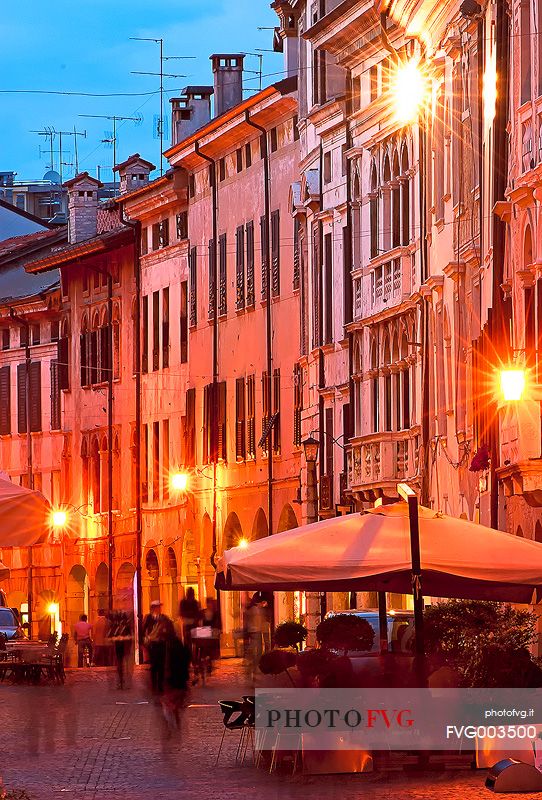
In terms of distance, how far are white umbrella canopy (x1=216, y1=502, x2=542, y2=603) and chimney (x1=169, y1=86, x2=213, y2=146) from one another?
4776cm

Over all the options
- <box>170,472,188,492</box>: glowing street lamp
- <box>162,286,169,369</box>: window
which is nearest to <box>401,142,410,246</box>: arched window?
<box>170,472,188,492</box>: glowing street lamp

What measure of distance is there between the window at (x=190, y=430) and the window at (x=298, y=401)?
28.0 ft

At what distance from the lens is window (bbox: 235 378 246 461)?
59531 millimetres

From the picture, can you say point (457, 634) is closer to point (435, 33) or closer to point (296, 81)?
point (435, 33)

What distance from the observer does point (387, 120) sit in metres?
44.7

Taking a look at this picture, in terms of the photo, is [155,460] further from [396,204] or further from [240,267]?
[396,204]

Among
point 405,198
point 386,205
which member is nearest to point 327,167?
point 386,205

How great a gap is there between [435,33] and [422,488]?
27.0ft

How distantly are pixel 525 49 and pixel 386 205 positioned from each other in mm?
15349

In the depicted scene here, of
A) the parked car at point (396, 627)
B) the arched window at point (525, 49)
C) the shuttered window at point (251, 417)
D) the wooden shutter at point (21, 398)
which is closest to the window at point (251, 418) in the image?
the shuttered window at point (251, 417)

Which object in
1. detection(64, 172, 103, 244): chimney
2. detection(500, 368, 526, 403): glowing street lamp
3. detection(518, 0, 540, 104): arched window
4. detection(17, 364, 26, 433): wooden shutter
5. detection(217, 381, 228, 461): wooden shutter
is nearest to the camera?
detection(500, 368, 526, 403): glowing street lamp

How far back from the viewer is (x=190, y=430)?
209ft

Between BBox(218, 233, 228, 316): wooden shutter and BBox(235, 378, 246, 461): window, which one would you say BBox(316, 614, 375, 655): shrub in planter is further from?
BBox(218, 233, 228, 316): wooden shutter

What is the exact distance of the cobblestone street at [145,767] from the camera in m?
18.5
